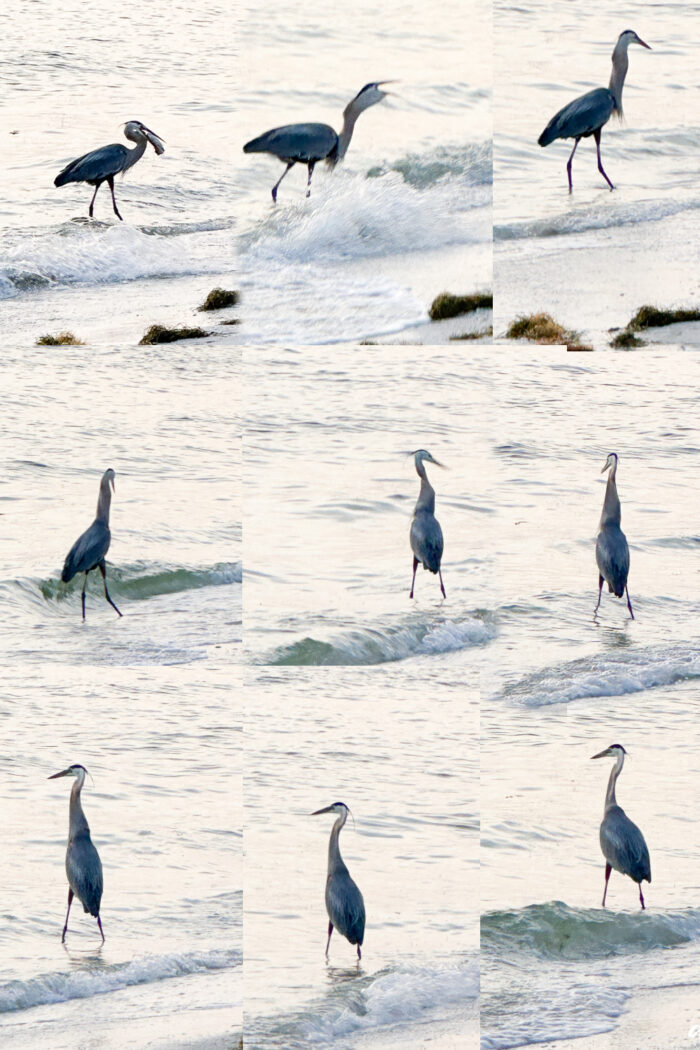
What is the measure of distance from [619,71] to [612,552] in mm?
2811

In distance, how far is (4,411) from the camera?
8.35 m

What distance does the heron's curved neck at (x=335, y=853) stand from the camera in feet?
25.2

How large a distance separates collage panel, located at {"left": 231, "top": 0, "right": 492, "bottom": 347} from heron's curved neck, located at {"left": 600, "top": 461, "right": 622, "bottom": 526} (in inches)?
60.9

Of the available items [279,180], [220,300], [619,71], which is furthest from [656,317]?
[220,300]

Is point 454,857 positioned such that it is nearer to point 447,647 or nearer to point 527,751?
point 527,751

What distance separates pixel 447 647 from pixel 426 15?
11.8 ft

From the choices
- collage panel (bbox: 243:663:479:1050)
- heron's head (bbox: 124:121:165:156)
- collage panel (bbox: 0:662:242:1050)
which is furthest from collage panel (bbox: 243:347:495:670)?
heron's head (bbox: 124:121:165:156)

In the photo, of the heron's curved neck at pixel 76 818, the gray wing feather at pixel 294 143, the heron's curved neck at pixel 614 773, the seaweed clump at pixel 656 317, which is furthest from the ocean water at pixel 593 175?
the heron's curved neck at pixel 76 818

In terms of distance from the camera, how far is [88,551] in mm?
7824

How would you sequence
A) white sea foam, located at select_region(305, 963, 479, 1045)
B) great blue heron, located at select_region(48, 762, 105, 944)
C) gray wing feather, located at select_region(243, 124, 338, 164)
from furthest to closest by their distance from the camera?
gray wing feather, located at select_region(243, 124, 338, 164) < great blue heron, located at select_region(48, 762, 105, 944) < white sea foam, located at select_region(305, 963, 479, 1045)

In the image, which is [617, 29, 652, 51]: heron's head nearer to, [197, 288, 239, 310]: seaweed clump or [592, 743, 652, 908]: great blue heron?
[197, 288, 239, 310]: seaweed clump

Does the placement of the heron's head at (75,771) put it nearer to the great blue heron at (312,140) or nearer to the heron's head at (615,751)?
the heron's head at (615,751)

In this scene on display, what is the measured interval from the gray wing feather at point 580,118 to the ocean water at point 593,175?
0.42 feet

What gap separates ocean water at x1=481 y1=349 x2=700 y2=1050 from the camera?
7664 millimetres
